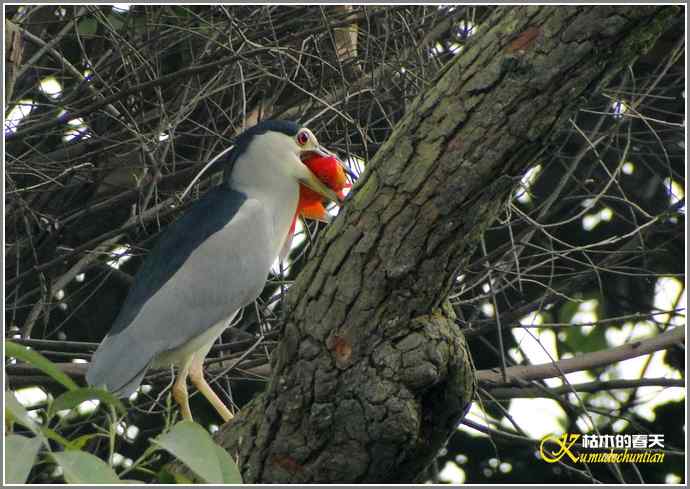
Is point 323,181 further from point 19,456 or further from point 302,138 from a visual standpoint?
point 19,456

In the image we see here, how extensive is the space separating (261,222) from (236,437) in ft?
3.70

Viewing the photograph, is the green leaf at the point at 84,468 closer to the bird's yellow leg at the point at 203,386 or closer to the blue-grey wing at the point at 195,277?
the blue-grey wing at the point at 195,277

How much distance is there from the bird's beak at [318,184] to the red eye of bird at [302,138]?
5 centimetres

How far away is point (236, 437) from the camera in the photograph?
2.54 metres

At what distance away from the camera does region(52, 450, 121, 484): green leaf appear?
4.90ft

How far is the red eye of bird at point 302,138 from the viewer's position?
11.7 ft

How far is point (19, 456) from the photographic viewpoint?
1471 mm

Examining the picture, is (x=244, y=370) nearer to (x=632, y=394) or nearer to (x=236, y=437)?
(x=236, y=437)

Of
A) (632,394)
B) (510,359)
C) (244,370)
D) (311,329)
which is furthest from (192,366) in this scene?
(632,394)

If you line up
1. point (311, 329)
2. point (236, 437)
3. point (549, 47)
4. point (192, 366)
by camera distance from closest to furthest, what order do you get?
point (549, 47) → point (311, 329) → point (236, 437) → point (192, 366)

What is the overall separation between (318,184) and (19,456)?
2.25m

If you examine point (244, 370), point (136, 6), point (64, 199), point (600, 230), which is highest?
point (600, 230)

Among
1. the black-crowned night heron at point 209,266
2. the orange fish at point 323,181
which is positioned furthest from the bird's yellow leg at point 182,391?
the orange fish at point 323,181

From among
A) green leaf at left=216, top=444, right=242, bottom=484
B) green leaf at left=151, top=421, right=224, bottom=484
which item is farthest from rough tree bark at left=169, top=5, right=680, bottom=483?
green leaf at left=151, top=421, right=224, bottom=484
